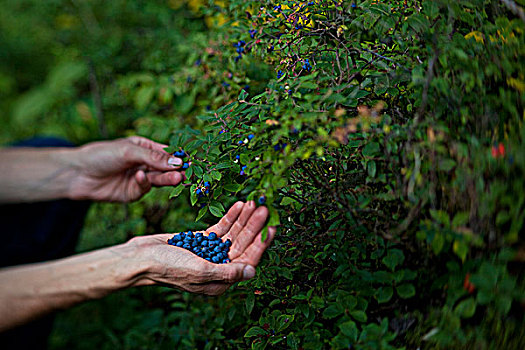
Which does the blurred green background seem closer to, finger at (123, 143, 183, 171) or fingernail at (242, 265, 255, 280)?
finger at (123, 143, 183, 171)

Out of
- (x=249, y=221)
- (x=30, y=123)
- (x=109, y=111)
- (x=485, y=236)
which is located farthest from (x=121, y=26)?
(x=485, y=236)

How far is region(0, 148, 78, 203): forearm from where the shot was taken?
2.23 metres

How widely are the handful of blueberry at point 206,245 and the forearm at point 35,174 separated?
0.93m

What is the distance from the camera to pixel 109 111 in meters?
4.25

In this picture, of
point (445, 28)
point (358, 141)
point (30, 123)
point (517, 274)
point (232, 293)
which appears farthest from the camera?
point (30, 123)

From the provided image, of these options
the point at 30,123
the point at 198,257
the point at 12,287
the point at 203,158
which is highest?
the point at 203,158

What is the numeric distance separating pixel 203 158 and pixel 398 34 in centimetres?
86

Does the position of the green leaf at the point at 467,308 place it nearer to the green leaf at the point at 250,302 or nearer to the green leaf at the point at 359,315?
the green leaf at the point at 359,315

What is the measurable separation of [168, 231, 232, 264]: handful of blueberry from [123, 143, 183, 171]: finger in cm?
38

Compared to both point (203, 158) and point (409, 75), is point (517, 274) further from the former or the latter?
point (203, 158)

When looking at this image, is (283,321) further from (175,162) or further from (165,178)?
(165,178)

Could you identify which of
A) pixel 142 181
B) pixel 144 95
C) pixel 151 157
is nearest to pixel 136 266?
pixel 151 157

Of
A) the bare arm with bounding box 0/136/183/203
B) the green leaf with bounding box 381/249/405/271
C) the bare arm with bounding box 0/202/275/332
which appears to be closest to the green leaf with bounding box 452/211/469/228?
the green leaf with bounding box 381/249/405/271

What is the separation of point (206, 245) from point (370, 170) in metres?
0.71
